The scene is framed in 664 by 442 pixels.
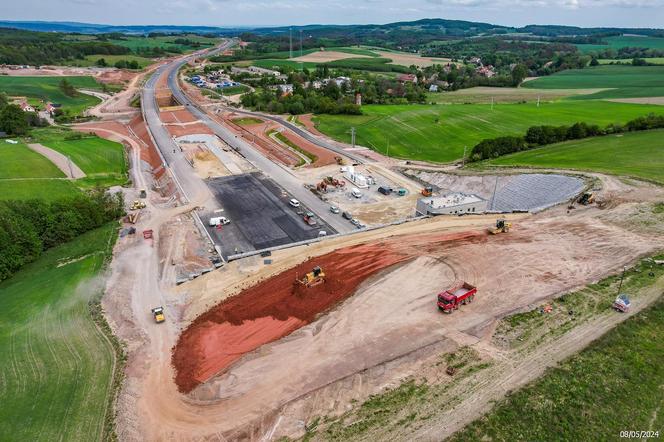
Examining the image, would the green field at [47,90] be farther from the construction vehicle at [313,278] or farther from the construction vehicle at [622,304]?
the construction vehicle at [622,304]

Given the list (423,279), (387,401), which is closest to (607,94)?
(423,279)

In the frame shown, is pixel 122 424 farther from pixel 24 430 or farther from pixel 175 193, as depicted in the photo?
pixel 175 193

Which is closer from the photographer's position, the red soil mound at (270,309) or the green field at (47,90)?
the red soil mound at (270,309)

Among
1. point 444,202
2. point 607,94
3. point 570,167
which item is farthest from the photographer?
point 607,94

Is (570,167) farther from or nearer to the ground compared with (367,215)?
farther from the ground

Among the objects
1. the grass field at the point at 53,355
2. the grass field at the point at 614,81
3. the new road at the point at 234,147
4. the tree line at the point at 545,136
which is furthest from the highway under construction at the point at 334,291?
the grass field at the point at 614,81

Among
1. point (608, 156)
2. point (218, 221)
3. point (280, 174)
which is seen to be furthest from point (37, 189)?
point (608, 156)
